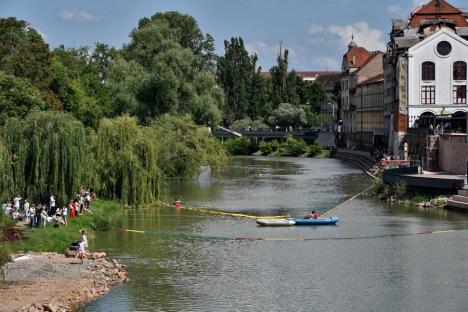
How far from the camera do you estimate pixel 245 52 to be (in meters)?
150

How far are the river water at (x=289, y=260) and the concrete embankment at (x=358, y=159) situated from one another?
34154 mm

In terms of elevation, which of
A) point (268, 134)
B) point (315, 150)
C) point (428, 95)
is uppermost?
point (428, 95)

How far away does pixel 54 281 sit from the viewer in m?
34.8

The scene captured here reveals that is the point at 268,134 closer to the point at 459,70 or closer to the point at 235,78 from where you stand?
the point at 235,78

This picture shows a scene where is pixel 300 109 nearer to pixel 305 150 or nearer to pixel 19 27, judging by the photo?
pixel 305 150

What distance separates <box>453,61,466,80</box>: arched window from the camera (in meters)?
94.7

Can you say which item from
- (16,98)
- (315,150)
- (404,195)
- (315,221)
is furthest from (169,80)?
(315,150)

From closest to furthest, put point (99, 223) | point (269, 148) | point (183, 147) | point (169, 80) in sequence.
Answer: point (99, 223) < point (183, 147) < point (169, 80) < point (269, 148)

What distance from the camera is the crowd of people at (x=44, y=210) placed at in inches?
1725

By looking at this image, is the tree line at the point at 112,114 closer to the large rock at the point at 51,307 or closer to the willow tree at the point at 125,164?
the willow tree at the point at 125,164

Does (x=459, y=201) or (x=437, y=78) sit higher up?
(x=437, y=78)

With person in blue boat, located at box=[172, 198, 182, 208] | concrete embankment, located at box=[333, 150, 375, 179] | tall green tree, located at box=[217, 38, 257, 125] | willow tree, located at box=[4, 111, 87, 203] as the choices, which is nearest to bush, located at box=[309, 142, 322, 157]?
concrete embankment, located at box=[333, 150, 375, 179]

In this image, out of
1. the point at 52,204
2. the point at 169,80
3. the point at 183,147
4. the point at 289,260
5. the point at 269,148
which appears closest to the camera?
the point at 289,260

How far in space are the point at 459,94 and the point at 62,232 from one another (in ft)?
202
